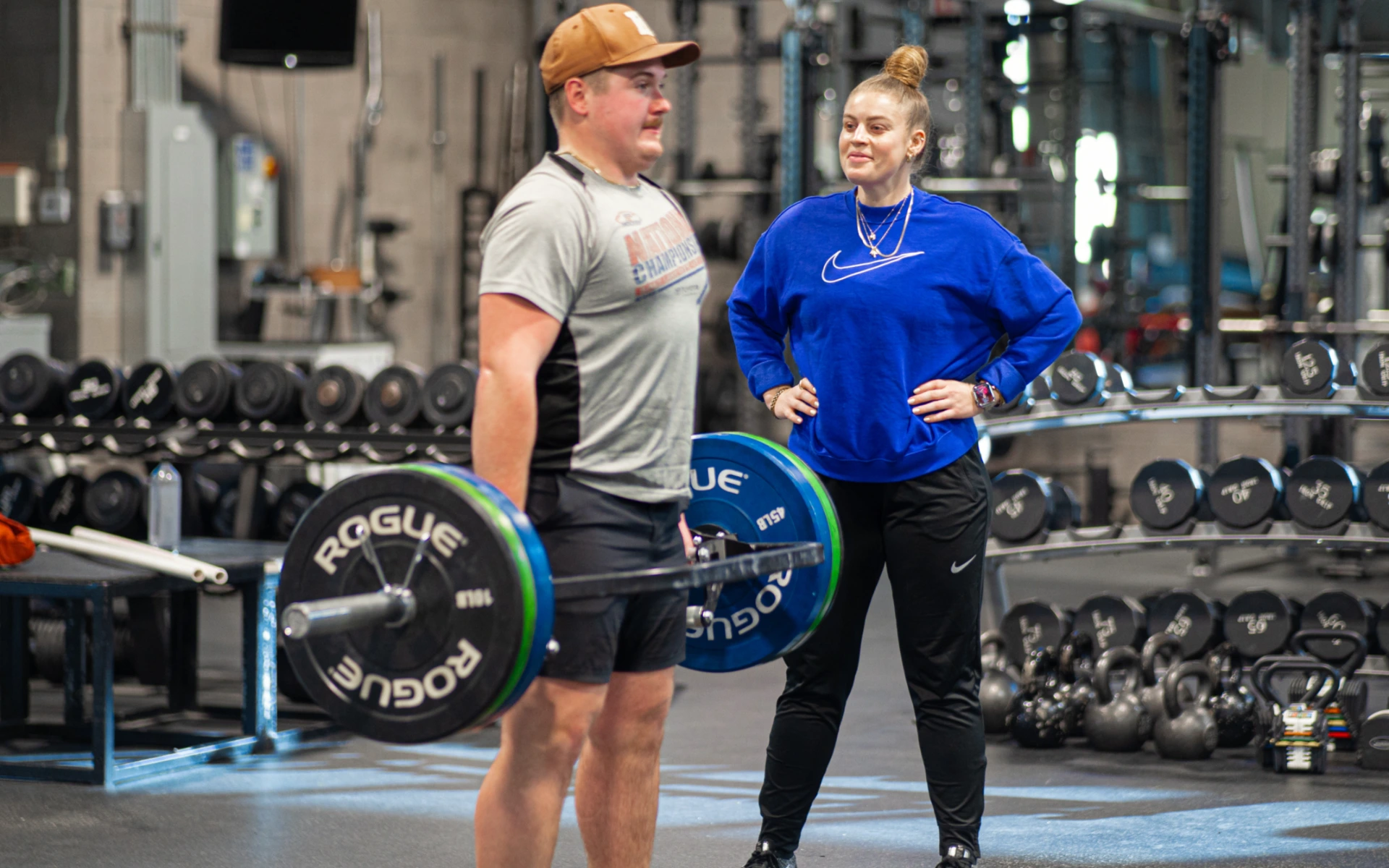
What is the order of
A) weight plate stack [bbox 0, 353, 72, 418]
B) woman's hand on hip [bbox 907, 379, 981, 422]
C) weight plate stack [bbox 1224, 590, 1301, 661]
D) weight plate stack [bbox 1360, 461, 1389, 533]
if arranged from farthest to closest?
weight plate stack [bbox 0, 353, 72, 418], weight plate stack [bbox 1224, 590, 1301, 661], weight plate stack [bbox 1360, 461, 1389, 533], woman's hand on hip [bbox 907, 379, 981, 422]

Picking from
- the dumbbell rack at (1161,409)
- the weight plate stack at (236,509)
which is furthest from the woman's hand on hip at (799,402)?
the weight plate stack at (236,509)

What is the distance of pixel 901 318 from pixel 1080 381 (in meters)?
1.66

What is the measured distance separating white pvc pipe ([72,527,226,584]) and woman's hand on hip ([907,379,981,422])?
1.72 m

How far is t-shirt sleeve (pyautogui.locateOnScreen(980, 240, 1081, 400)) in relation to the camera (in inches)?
95.0

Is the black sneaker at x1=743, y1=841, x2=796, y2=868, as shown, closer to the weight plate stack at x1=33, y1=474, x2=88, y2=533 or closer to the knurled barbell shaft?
the knurled barbell shaft

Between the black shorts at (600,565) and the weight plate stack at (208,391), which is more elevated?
the weight plate stack at (208,391)

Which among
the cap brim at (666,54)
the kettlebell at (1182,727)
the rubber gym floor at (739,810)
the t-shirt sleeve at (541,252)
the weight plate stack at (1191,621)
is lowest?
the rubber gym floor at (739,810)

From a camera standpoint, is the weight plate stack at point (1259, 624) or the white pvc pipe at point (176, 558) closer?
the white pvc pipe at point (176, 558)

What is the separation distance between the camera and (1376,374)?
3.71 meters

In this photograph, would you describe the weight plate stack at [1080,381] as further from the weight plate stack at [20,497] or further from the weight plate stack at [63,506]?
the weight plate stack at [20,497]

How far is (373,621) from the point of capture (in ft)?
5.53

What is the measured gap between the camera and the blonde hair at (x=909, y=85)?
238 cm

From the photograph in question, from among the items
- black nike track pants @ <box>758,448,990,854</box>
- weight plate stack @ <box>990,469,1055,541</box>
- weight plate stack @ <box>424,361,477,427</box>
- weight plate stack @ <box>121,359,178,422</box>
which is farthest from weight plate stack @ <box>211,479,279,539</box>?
black nike track pants @ <box>758,448,990,854</box>

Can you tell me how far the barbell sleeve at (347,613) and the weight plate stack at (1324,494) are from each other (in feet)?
8.76
